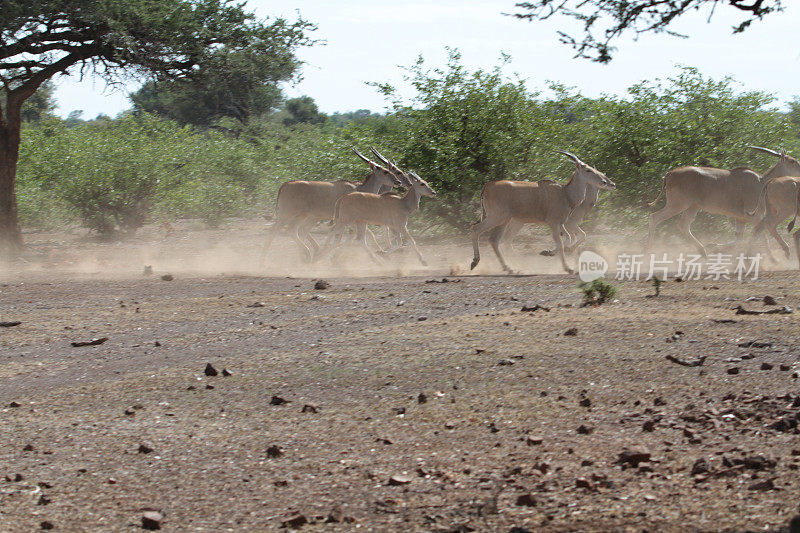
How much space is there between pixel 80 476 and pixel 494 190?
11815 millimetres

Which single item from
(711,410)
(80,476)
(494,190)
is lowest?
(80,476)

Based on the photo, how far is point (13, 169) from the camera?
2061cm

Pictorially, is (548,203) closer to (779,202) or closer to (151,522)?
(779,202)

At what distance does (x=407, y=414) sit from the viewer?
6.86m

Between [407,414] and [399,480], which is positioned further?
[407,414]

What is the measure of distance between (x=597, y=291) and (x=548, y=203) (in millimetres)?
6221

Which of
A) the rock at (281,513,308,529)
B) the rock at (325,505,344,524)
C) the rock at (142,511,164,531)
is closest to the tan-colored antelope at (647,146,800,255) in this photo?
the rock at (325,505,344,524)

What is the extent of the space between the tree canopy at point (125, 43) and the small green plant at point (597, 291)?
11.6 metres

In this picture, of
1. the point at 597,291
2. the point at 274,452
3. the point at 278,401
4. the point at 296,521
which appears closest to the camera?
the point at 296,521

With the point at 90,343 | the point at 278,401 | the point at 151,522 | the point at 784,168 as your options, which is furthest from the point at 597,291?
the point at 784,168

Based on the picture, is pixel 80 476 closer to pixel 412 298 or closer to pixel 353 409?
pixel 353 409

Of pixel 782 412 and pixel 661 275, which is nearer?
pixel 782 412

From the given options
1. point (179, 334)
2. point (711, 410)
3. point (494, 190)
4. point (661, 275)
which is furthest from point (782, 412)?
point (494, 190)

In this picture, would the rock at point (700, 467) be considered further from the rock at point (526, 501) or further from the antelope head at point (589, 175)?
the antelope head at point (589, 175)
